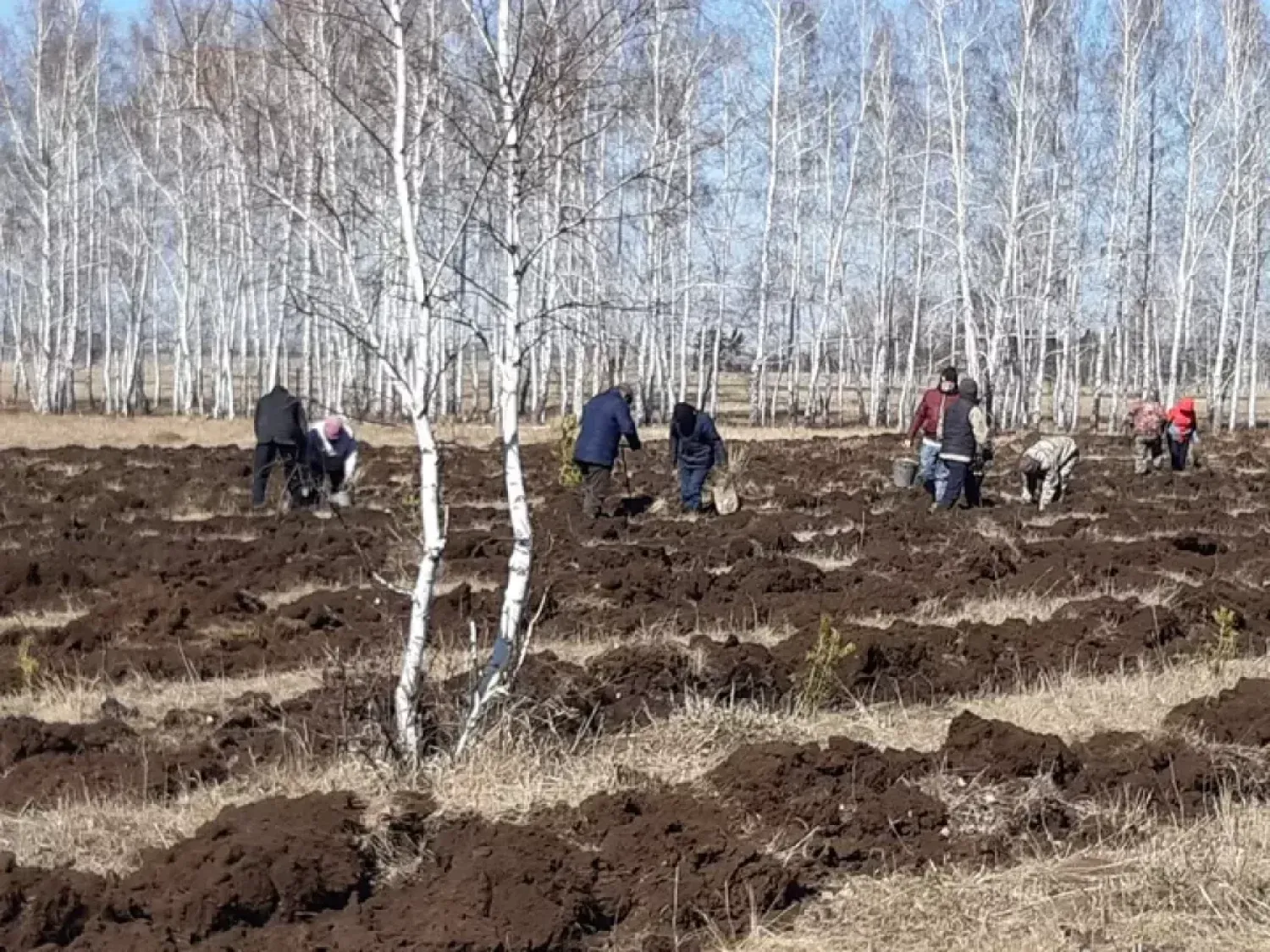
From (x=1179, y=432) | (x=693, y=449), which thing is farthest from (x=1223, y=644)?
(x=1179, y=432)

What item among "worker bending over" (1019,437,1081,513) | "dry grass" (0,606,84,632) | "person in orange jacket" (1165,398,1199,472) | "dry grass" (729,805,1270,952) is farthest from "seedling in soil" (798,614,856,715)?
"person in orange jacket" (1165,398,1199,472)

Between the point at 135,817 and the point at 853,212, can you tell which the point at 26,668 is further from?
the point at 853,212

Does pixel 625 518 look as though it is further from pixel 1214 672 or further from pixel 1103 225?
pixel 1103 225

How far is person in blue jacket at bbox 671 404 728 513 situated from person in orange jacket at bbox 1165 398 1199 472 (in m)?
8.59

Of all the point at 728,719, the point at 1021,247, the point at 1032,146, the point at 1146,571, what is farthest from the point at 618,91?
the point at 1021,247

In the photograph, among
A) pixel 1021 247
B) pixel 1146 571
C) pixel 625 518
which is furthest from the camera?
pixel 1021 247

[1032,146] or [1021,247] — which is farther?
[1021,247]

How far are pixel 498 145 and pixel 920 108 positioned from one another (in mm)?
37022

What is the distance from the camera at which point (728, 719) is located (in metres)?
6.43

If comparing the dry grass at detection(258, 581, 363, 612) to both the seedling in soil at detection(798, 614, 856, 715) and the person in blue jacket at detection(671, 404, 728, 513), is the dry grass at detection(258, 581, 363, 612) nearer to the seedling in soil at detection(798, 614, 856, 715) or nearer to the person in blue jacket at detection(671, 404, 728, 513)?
the seedling in soil at detection(798, 614, 856, 715)

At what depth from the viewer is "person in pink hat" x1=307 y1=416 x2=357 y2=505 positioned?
13125 mm

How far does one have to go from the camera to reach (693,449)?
48.3ft

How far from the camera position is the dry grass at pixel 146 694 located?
7.05 meters

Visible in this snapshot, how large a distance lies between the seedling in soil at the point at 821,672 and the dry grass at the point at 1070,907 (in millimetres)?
1923
